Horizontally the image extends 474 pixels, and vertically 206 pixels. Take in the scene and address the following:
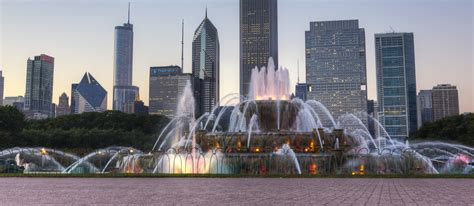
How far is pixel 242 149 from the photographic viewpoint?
40969mm

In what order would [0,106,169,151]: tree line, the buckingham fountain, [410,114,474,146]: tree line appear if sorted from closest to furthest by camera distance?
1. the buckingham fountain
2. [0,106,169,151]: tree line
3. [410,114,474,146]: tree line

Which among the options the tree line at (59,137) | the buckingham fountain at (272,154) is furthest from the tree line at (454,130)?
the tree line at (59,137)

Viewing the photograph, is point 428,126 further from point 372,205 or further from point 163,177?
point 372,205

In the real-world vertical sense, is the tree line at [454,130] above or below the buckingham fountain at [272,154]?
above

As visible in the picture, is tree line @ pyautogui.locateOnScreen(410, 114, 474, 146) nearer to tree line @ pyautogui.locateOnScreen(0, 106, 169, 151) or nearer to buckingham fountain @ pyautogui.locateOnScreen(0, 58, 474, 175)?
buckingham fountain @ pyautogui.locateOnScreen(0, 58, 474, 175)

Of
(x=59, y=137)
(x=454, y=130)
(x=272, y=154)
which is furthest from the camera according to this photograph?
(x=454, y=130)

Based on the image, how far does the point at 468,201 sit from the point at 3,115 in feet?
241

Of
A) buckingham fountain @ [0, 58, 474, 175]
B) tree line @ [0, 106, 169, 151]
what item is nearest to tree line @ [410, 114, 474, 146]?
buckingham fountain @ [0, 58, 474, 175]

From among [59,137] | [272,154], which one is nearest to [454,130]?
[272,154]

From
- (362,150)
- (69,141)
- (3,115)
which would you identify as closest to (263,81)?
(362,150)

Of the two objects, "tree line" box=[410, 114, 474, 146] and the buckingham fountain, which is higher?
"tree line" box=[410, 114, 474, 146]

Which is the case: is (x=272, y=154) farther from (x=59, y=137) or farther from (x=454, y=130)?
(x=454, y=130)

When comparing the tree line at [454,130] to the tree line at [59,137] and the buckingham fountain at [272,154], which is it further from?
the tree line at [59,137]

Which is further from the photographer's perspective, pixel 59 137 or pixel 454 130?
pixel 454 130
